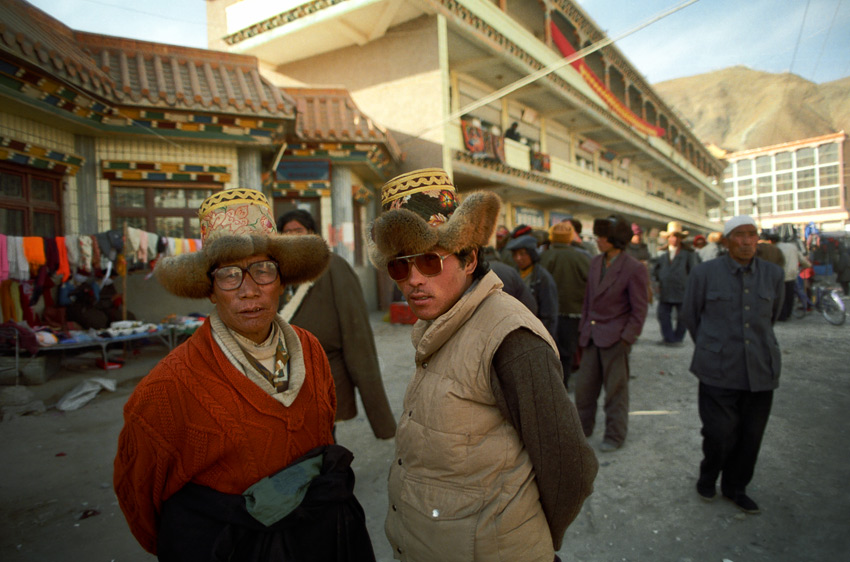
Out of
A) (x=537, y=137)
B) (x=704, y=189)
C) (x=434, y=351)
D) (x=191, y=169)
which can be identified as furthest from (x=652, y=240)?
(x=434, y=351)

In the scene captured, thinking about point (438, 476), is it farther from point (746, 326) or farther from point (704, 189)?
point (704, 189)

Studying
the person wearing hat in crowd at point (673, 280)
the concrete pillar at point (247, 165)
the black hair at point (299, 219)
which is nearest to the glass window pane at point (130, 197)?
the concrete pillar at point (247, 165)

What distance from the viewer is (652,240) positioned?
36688mm

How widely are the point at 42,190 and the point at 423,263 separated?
7.92m

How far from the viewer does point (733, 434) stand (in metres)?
2.96

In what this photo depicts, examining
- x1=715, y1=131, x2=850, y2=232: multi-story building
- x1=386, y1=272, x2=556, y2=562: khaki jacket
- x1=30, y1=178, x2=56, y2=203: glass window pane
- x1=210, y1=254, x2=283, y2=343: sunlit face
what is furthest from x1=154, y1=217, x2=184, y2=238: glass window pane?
x1=715, y1=131, x2=850, y2=232: multi-story building

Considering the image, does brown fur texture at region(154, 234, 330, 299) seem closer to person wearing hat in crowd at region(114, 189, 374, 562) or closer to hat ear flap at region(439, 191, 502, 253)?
person wearing hat in crowd at region(114, 189, 374, 562)

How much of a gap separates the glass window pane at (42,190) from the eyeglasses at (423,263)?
755 cm

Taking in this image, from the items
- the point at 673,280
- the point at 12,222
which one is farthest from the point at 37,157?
the point at 673,280

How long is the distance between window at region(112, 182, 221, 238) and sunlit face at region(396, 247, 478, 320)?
769 centimetres

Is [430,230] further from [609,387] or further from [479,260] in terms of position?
[609,387]

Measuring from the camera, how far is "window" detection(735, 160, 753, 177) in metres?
45.0

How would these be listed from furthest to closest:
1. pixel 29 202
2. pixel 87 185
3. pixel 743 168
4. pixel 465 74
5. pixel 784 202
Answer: pixel 743 168
pixel 784 202
pixel 465 74
pixel 87 185
pixel 29 202

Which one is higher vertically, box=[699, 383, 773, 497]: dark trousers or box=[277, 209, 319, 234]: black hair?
box=[277, 209, 319, 234]: black hair
